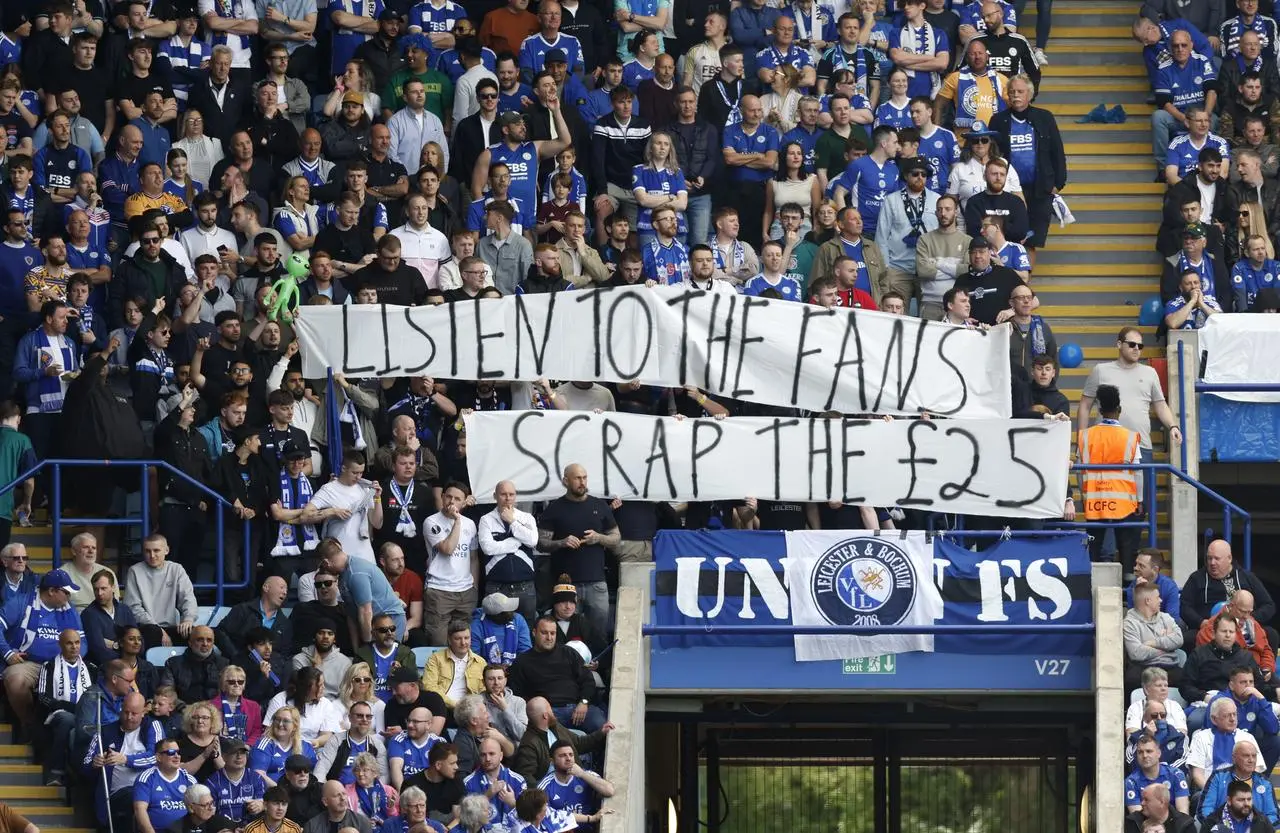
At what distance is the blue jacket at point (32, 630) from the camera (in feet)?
72.7

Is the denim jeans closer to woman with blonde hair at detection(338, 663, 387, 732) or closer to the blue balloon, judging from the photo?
the blue balloon

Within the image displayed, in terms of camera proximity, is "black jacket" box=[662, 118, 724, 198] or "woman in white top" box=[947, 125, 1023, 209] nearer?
"woman in white top" box=[947, 125, 1023, 209]

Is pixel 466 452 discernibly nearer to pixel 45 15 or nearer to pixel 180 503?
pixel 180 503

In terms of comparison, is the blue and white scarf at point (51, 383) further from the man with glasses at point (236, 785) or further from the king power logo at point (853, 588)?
the king power logo at point (853, 588)

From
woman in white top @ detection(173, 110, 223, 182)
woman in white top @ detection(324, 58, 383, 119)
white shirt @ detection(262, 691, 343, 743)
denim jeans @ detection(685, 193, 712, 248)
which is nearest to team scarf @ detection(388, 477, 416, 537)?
white shirt @ detection(262, 691, 343, 743)

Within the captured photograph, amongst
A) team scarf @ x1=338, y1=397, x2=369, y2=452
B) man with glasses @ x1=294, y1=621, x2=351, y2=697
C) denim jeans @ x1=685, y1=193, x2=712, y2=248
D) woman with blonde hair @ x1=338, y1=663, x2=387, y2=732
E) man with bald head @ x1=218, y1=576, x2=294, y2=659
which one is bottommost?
woman with blonde hair @ x1=338, y1=663, x2=387, y2=732

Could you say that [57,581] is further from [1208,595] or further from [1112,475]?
[1208,595]

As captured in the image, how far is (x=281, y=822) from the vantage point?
811 inches

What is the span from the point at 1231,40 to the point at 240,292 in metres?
10.3

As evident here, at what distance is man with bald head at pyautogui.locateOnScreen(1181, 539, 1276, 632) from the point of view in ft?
74.7

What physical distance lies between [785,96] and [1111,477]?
19.2ft

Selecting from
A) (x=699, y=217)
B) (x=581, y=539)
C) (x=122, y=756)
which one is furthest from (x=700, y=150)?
(x=122, y=756)

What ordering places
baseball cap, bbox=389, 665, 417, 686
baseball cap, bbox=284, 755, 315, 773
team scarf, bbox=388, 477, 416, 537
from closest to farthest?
1. baseball cap, bbox=284, 755, 315, 773
2. baseball cap, bbox=389, 665, 417, 686
3. team scarf, bbox=388, 477, 416, 537

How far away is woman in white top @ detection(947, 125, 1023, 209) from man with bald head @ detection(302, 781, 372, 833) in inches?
359
